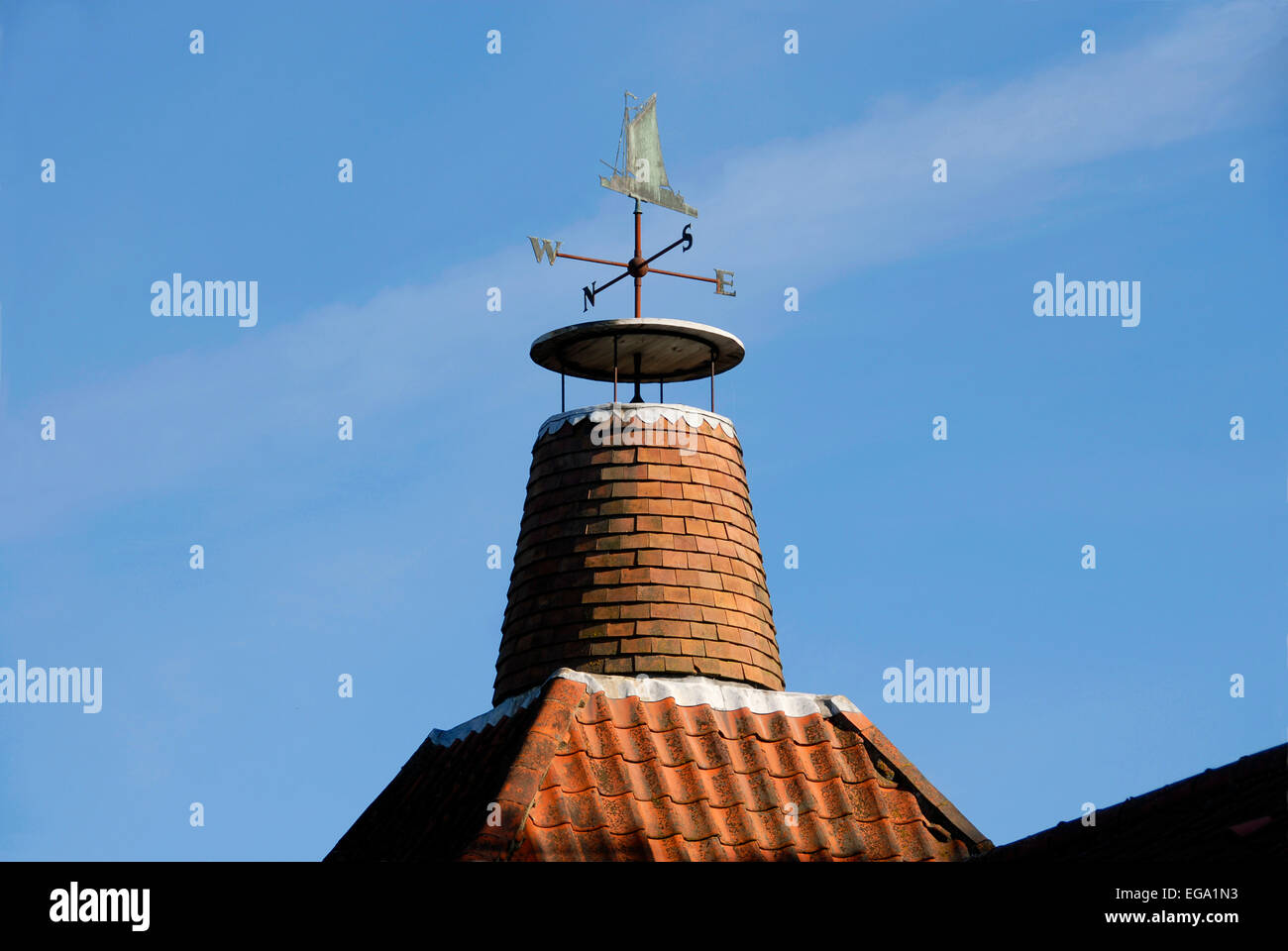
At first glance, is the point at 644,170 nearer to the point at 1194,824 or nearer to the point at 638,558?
the point at 638,558

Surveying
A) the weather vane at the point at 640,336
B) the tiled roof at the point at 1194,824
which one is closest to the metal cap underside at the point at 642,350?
the weather vane at the point at 640,336

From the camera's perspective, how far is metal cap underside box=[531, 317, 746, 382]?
648 inches

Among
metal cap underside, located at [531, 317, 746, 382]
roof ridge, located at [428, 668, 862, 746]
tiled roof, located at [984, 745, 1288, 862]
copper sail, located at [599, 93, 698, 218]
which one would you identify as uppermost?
copper sail, located at [599, 93, 698, 218]

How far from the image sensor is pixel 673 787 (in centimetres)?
1490

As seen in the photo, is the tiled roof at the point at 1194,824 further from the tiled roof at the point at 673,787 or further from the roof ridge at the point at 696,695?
the roof ridge at the point at 696,695

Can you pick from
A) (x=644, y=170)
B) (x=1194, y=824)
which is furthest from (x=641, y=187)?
(x=1194, y=824)

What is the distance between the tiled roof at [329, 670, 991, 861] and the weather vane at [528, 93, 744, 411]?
2.86 m

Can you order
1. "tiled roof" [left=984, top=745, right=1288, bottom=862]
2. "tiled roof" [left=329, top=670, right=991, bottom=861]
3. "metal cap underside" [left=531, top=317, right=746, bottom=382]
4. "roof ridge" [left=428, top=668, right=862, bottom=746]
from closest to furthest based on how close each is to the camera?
1. "tiled roof" [left=984, top=745, right=1288, bottom=862]
2. "tiled roof" [left=329, top=670, right=991, bottom=861]
3. "roof ridge" [left=428, top=668, right=862, bottom=746]
4. "metal cap underside" [left=531, top=317, right=746, bottom=382]

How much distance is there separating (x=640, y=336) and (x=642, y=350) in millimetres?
270

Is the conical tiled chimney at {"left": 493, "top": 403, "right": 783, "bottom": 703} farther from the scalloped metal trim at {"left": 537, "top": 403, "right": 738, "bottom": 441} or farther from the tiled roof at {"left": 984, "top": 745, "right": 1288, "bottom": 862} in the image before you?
the tiled roof at {"left": 984, "top": 745, "right": 1288, "bottom": 862}

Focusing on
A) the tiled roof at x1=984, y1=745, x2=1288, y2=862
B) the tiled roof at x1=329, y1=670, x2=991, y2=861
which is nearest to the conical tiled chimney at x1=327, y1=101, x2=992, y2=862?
the tiled roof at x1=329, y1=670, x2=991, y2=861

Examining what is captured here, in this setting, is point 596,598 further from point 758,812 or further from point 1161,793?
point 1161,793

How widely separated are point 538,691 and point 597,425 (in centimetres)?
243
